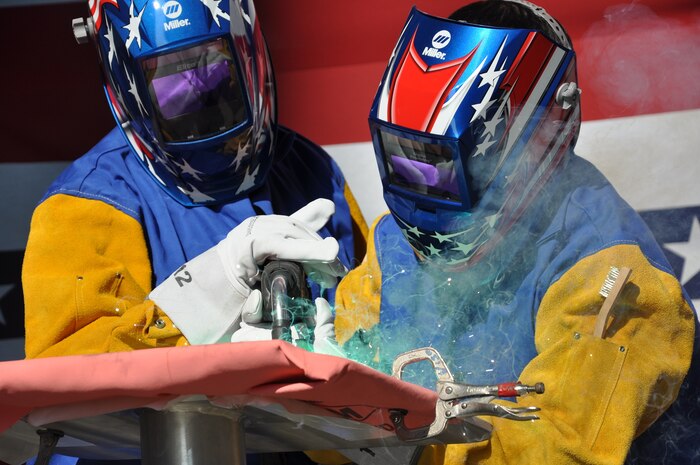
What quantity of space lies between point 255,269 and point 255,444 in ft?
1.56

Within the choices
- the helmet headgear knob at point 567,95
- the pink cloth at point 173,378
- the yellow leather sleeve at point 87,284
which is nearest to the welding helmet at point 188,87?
the yellow leather sleeve at point 87,284

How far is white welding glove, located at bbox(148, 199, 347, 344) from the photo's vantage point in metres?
1.80

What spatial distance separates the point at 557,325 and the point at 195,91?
2.76 ft

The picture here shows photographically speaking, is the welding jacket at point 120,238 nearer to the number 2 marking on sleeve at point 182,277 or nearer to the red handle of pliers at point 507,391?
the number 2 marking on sleeve at point 182,277

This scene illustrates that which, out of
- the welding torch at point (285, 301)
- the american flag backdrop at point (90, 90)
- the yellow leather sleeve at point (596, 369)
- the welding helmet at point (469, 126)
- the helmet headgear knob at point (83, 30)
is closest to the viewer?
the yellow leather sleeve at point (596, 369)

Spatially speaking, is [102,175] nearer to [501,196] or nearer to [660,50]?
[501,196]

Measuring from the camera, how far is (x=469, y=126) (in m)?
1.71

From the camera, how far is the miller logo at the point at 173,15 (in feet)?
6.55

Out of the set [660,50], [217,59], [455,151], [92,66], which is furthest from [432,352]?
[92,66]

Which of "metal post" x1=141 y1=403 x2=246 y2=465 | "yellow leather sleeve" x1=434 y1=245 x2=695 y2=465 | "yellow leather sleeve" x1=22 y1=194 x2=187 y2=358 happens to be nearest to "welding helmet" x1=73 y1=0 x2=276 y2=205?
"yellow leather sleeve" x1=22 y1=194 x2=187 y2=358

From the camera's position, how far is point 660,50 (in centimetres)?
211

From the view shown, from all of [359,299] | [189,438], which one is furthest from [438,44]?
[189,438]

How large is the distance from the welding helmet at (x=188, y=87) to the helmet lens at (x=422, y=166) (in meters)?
0.39

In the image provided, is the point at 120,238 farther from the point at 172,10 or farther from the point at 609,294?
the point at 609,294
